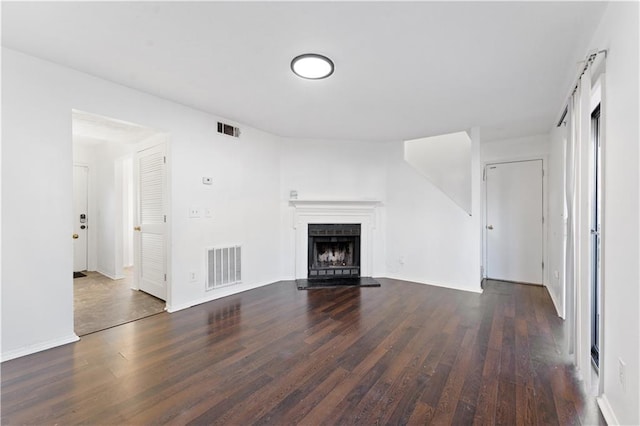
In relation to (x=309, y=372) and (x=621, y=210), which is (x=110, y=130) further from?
(x=621, y=210)

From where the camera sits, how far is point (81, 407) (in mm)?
1642

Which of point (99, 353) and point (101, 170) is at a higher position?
point (101, 170)

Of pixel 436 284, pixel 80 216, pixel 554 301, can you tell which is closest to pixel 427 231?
pixel 436 284

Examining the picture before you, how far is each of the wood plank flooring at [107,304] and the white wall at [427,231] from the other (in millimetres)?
3675

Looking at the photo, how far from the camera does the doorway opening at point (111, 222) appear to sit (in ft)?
10.8

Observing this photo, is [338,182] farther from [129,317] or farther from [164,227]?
[129,317]

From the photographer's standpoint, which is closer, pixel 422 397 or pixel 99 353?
pixel 422 397

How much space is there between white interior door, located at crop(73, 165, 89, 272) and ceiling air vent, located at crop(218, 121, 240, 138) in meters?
3.58

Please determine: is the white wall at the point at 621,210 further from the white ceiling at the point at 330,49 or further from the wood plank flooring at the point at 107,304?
the wood plank flooring at the point at 107,304

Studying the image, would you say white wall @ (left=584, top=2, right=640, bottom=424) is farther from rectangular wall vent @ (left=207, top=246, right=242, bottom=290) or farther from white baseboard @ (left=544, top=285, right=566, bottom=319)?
rectangular wall vent @ (left=207, top=246, right=242, bottom=290)

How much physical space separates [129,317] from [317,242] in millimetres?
2821

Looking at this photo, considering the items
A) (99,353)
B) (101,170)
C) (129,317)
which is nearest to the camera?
(99,353)

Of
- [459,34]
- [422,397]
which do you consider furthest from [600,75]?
[422,397]

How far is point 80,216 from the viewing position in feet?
17.4
